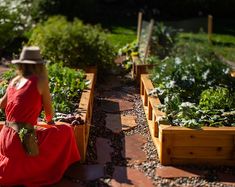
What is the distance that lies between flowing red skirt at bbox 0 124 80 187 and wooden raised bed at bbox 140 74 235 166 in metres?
0.90

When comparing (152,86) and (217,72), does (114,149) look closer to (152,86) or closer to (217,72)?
(152,86)

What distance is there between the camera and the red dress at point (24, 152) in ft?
13.9

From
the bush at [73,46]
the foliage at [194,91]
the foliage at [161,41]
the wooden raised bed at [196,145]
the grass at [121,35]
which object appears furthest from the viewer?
the grass at [121,35]

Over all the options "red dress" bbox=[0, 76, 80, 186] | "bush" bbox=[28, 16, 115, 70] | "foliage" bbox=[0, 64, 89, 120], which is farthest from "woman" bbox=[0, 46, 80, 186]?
"bush" bbox=[28, 16, 115, 70]

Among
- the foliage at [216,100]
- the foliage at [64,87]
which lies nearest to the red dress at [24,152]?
the foliage at [64,87]

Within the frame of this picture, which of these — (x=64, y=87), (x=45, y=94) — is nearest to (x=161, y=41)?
(x=64, y=87)

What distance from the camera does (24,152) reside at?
435cm

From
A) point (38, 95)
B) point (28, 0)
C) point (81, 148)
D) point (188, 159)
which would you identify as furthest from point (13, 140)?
point (28, 0)

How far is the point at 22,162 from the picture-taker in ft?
14.3

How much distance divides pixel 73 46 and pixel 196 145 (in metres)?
3.70

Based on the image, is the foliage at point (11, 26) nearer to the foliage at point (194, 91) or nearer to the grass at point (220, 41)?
the grass at point (220, 41)

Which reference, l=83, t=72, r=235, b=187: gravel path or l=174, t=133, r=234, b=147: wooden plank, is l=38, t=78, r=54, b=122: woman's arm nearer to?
l=83, t=72, r=235, b=187: gravel path

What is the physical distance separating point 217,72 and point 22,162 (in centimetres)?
294

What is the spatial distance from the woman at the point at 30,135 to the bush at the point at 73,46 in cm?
352
